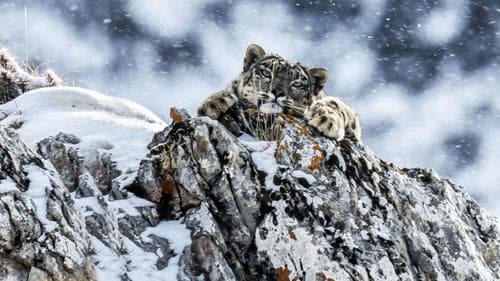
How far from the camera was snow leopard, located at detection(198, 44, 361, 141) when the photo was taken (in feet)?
30.1

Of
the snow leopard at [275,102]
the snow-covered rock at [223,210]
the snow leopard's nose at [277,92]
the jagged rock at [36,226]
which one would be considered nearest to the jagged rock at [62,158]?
the snow-covered rock at [223,210]

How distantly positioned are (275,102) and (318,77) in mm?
1166

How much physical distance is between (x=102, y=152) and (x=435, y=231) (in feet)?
13.3

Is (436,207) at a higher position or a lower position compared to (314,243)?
higher

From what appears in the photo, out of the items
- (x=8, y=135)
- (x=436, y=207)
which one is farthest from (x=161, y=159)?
(x=436, y=207)

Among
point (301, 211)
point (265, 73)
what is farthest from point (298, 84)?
point (301, 211)

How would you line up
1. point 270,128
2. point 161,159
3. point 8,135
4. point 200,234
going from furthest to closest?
1. point 270,128
2. point 161,159
3. point 200,234
4. point 8,135

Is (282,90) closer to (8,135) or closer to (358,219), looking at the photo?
(358,219)

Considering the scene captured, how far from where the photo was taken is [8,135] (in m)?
6.98

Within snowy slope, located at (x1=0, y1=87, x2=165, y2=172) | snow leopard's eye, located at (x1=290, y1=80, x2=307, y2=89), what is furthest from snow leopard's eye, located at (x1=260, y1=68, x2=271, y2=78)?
snowy slope, located at (x1=0, y1=87, x2=165, y2=172)

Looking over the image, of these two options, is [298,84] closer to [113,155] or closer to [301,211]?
[113,155]

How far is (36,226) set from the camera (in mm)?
6016

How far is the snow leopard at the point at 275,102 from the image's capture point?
9164 millimetres

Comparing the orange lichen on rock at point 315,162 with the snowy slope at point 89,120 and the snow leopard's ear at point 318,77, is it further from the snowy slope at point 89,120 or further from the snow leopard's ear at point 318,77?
the snow leopard's ear at point 318,77
